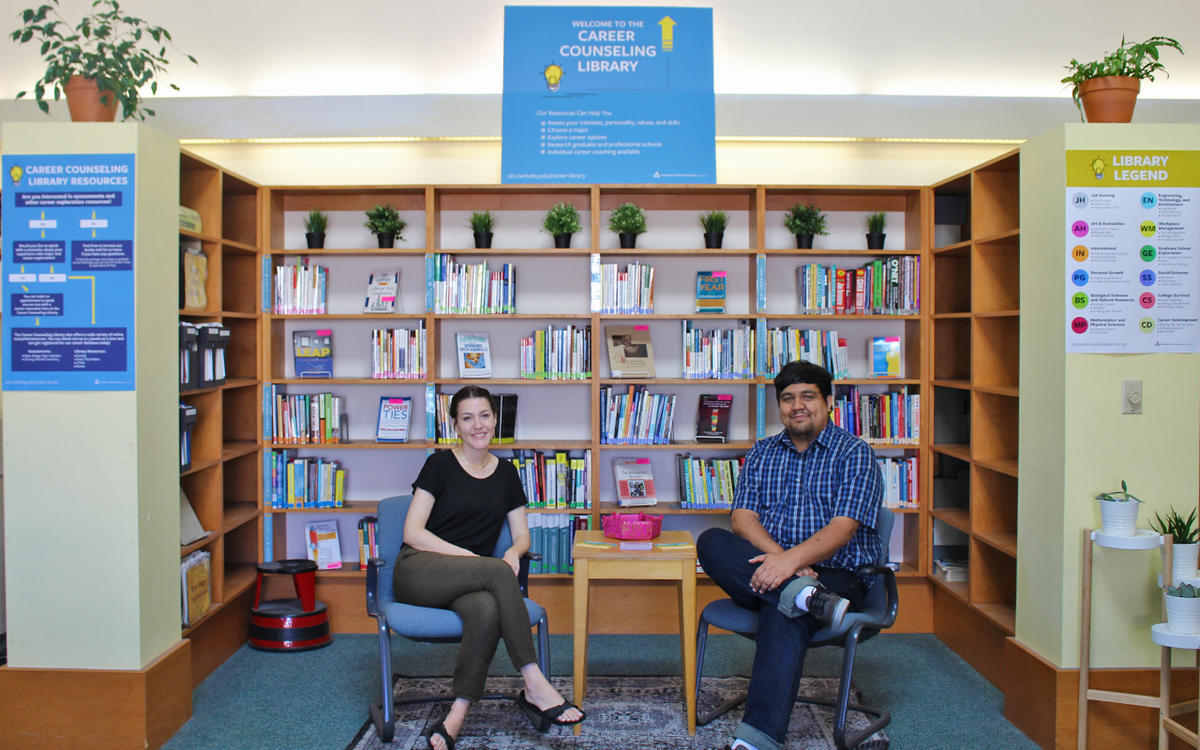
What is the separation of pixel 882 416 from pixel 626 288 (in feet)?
5.12

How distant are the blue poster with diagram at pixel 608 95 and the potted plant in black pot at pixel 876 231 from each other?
3.06 ft

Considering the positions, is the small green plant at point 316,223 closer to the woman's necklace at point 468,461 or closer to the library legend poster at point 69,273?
the library legend poster at point 69,273

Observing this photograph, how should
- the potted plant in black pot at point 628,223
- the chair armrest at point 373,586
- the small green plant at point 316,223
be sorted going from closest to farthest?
1. the chair armrest at point 373,586
2. the potted plant in black pot at point 628,223
3. the small green plant at point 316,223

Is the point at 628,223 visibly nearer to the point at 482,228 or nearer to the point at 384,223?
the point at 482,228

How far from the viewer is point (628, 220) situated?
4.80m

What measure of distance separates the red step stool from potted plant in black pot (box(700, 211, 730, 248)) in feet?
8.96

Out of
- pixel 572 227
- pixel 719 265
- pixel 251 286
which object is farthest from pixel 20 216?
pixel 719 265

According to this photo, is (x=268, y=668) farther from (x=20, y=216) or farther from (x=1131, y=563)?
(x=1131, y=563)

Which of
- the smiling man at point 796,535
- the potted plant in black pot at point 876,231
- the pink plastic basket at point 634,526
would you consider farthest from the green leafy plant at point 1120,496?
the potted plant in black pot at point 876,231

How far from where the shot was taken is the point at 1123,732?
3244mm

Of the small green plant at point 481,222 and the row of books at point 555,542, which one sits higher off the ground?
the small green plant at point 481,222

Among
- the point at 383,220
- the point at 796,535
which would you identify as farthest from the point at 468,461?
the point at 383,220

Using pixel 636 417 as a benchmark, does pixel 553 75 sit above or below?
above

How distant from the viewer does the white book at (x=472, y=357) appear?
16.2ft
